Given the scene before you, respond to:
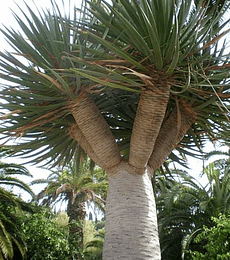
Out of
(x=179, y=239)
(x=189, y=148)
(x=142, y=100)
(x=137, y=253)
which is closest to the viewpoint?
(x=137, y=253)

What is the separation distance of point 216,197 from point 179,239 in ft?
7.07

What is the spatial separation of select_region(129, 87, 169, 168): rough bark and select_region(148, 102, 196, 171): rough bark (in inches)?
13.3

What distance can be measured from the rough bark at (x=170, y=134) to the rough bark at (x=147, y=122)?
13.3 inches

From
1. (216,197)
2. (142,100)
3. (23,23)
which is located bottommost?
(142,100)

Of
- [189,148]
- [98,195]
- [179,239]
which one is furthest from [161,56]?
[98,195]

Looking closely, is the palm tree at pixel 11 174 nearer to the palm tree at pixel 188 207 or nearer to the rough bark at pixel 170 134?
the palm tree at pixel 188 207

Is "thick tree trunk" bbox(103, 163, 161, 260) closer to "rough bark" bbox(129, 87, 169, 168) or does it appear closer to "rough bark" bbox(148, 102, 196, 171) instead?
"rough bark" bbox(129, 87, 169, 168)

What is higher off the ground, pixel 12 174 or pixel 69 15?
pixel 12 174

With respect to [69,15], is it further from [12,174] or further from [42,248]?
[12,174]

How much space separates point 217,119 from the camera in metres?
4.25

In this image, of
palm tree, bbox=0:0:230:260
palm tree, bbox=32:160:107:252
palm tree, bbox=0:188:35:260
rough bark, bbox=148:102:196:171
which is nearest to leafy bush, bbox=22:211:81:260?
palm tree, bbox=0:188:35:260

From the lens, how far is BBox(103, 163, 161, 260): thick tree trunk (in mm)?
3137

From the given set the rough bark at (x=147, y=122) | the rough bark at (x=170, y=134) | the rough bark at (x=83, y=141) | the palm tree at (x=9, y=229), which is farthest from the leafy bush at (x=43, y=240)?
the rough bark at (x=147, y=122)

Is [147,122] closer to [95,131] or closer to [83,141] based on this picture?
[95,131]
